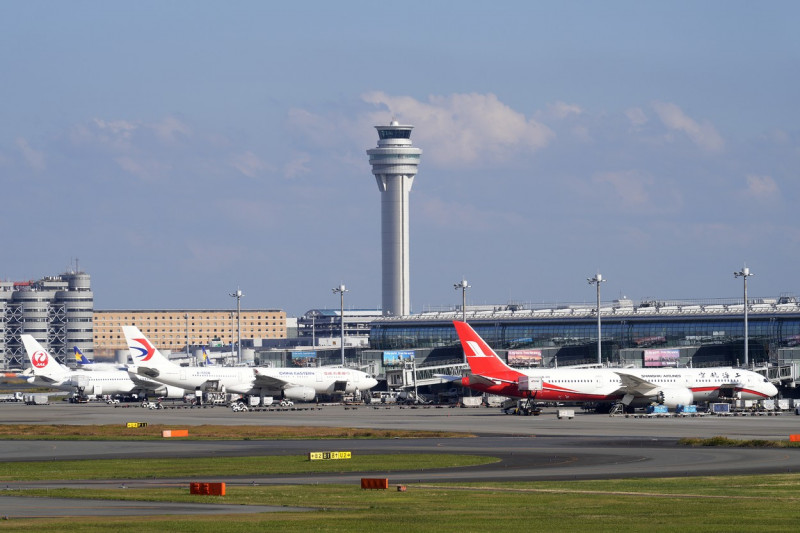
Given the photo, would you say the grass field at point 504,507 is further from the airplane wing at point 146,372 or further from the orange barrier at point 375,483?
the airplane wing at point 146,372

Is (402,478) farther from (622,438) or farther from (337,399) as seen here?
(337,399)

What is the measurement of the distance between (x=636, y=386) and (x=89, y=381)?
75616 millimetres

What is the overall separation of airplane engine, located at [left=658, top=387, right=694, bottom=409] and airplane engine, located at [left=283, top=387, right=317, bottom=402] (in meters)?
42.8

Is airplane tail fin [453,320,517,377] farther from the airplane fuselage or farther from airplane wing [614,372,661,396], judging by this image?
airplane wing [614,372,661,396]

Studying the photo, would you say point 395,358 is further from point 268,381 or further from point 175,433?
point 175,433

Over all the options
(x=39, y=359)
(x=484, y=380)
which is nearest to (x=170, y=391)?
(x=39, y=359)

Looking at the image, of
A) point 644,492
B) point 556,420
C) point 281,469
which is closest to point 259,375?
point 556,420

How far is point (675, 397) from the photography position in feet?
375

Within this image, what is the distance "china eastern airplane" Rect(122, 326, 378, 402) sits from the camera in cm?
14050

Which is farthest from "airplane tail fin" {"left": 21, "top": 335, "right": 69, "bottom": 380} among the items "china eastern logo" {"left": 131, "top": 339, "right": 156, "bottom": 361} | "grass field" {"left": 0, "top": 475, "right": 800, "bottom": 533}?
"grass field" {"left": 0, "top": 475, "right": 800, "bottom": 533}

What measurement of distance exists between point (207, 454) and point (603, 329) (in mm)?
128378

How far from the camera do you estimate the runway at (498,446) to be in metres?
52.8

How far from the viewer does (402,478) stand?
51.4 meters

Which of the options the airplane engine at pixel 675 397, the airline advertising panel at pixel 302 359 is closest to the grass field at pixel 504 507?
the airplane engine at pixel 675 397
